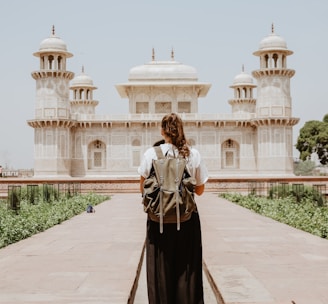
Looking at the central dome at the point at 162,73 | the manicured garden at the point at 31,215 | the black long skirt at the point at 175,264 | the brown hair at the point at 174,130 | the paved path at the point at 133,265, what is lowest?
the paved path at the point at 133,265

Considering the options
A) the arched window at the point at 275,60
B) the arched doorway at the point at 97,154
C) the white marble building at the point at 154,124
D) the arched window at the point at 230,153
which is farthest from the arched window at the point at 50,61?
the arched window at the point at 275,60

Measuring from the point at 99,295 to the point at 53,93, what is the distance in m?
27.3

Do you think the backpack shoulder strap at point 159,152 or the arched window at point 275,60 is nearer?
the backpack shoulder strap at point 159,152

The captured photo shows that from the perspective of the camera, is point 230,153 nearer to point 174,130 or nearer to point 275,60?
point 275,60

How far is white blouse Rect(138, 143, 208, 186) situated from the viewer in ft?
10.2

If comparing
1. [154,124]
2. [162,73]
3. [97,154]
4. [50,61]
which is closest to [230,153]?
[154,124]

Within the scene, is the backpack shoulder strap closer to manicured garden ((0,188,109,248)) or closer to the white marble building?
manicured garden ((0,188,109,248))

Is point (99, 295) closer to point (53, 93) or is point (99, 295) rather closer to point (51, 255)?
point (51, 255)

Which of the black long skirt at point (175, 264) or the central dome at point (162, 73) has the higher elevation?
the central dome at point (162, 73)

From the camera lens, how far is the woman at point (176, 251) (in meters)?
3.18

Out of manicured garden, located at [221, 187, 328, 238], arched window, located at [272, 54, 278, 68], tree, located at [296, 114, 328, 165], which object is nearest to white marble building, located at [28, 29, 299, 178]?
arched window, located at [272, 54, 278, 68]

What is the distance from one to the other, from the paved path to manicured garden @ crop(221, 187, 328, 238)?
0.50m

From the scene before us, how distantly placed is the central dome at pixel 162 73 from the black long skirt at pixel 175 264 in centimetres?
3049

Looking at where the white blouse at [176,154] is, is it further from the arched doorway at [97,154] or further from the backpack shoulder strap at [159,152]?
the arched doorway at [97,154]
